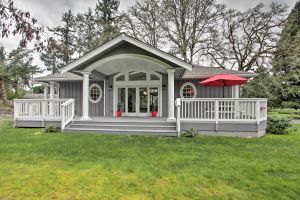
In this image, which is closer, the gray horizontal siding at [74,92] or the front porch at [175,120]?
the front porch at [175,120]

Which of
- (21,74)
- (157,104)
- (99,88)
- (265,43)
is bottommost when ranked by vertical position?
(157,104)

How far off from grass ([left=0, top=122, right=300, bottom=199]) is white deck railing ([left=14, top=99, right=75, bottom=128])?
232cm

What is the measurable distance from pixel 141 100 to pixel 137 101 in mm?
224

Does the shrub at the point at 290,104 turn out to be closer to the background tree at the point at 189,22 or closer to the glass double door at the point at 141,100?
the background tree at the point at 189,22

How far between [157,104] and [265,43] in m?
13.8

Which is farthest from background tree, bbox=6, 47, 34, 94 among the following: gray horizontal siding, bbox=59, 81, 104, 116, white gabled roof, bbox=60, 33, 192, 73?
white gabled roof, bbox=60, 33, 192, 73

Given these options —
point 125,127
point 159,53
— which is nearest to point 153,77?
point 159,53

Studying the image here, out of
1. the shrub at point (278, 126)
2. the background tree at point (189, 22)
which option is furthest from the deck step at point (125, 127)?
the background tree at point (189, 22)

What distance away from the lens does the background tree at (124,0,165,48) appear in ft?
69.3

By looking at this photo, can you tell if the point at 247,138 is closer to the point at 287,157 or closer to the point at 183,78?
the point at 287,157

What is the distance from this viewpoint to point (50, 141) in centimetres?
717

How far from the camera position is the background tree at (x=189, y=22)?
65.8 ft

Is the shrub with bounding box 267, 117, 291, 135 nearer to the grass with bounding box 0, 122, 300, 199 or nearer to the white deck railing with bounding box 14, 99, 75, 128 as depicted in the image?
the grass with bounding box 0, 122, 300, 199

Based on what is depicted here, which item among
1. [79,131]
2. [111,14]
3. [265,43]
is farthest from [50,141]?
[111,14]
